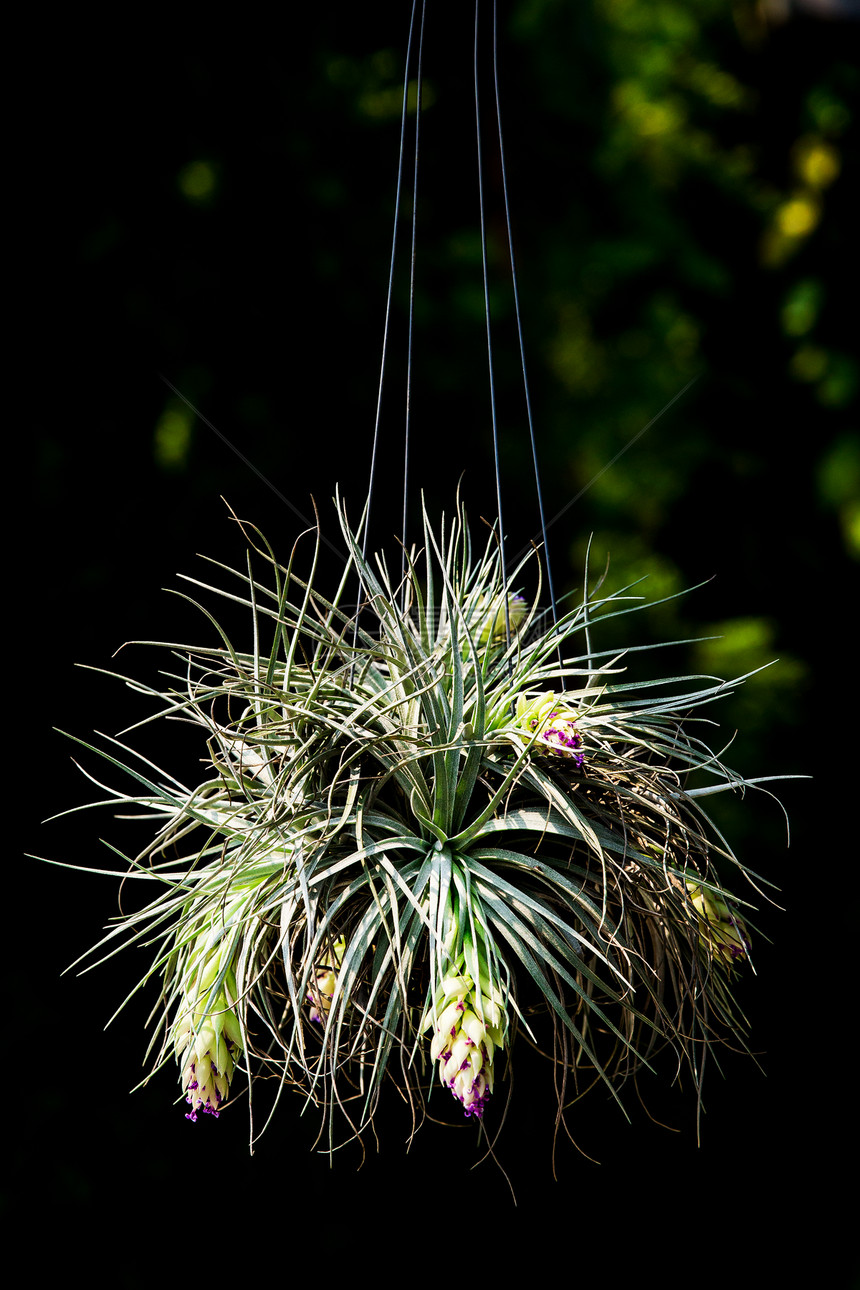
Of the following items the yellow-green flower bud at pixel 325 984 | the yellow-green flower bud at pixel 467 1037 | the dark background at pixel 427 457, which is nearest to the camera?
the yellow-green flower bud at pixel 467 1037

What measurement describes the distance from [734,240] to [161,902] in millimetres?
2672

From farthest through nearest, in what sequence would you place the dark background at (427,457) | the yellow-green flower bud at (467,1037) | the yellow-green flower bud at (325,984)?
the dark background at (427,457)
the yellow-green flower bud at (325,984)
the yellow-green flower bud at (467,1037)

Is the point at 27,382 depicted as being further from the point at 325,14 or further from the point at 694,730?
the point at 694,730

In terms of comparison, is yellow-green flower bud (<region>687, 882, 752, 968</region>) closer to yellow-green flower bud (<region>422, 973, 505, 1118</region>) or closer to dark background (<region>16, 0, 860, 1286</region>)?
yellow-green flower bud (<region>422, 973, 505, 1118</region>)

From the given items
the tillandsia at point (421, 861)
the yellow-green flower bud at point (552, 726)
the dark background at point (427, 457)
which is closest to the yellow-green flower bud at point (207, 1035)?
the tillandsia at point (421, 861)

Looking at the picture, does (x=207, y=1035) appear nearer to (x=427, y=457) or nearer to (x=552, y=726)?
(x=552, y=726)

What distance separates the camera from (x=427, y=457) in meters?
2.20

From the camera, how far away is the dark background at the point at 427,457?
195 cm

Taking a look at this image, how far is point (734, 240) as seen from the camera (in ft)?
9.57

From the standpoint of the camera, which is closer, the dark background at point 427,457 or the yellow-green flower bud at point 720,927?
the yellow-green flower bud at point 720,927

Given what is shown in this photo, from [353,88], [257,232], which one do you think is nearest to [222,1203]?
[257,232]

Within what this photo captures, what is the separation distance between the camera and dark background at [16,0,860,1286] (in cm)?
195

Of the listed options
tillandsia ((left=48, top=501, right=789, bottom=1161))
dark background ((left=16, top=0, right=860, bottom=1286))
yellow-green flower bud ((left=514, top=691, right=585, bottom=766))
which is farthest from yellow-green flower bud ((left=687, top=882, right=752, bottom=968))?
dark background ((left=16, top=0, right=860, bottom=1286))

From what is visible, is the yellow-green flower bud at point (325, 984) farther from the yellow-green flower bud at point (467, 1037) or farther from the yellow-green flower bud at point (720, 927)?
the yellow-green flower bud at point (720, 927)
